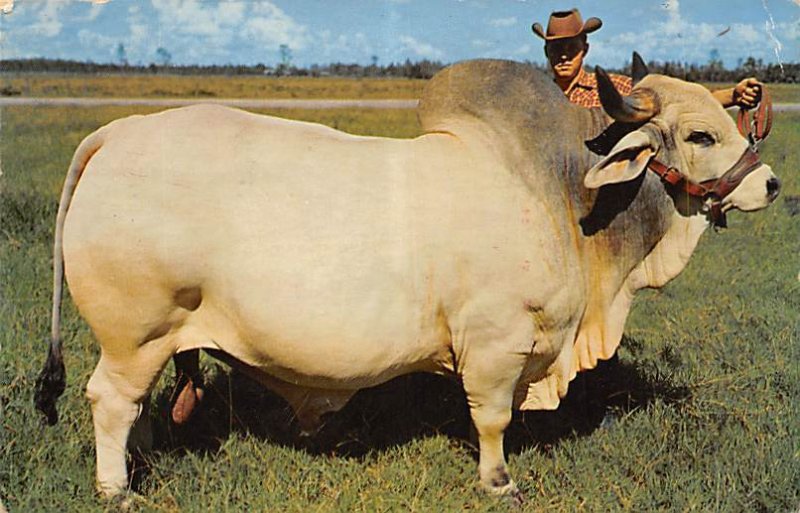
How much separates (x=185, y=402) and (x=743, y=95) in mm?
2811

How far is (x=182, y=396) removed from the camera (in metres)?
3.98

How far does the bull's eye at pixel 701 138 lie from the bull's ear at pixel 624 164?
233mm

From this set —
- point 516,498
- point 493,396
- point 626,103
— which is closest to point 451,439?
point 516,498

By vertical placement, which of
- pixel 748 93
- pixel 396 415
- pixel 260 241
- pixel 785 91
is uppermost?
pixel 748 93

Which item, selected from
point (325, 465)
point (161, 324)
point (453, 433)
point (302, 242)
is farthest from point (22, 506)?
point (453, 433)

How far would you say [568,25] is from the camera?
3.92 meters

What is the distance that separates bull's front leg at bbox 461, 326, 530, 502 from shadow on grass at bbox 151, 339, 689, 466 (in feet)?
1.18

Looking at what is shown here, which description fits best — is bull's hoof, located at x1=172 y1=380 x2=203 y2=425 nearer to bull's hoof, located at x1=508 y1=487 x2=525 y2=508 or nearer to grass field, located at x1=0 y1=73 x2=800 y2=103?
bull's hoof, located at x1=508 y1=487 x2=525 y2=508

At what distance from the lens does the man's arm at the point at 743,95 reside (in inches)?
142

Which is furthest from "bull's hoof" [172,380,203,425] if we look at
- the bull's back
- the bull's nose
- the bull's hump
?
the bull's nose

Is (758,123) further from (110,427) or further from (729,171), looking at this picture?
(110,427)

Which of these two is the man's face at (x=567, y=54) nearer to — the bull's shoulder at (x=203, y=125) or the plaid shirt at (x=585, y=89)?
the plaid shirt at (x=585, y=89)

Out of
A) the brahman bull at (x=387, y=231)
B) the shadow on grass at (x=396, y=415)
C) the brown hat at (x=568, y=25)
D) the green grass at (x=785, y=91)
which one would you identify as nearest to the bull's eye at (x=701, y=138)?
the brahman bull at (x=387, y=231)

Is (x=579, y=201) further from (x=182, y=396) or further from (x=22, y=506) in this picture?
(x=22, y=506)
